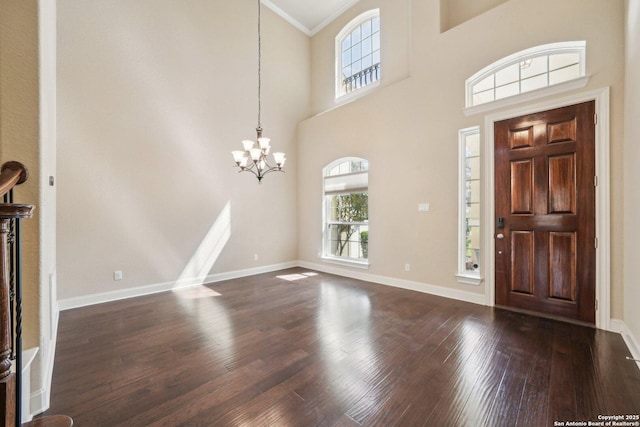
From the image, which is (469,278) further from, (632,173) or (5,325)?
(5,325)

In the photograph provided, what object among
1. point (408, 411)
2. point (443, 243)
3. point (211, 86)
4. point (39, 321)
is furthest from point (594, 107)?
point (211, 86)

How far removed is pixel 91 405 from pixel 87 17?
4924mm

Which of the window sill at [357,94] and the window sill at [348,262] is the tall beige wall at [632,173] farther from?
the window sill at [357,94]

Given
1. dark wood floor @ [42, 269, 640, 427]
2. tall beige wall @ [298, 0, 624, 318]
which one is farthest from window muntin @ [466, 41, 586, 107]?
dark wood floor @ [42, 269, 640, 427]

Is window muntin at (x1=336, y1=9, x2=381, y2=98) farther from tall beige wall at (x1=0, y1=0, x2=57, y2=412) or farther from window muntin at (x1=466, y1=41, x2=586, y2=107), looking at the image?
tall beige wall at (x1=0, y1=0, x2=57, y2=412)

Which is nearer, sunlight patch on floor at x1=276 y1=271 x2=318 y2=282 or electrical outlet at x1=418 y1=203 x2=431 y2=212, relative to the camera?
electrical outlet at x1=418 y1=203 x2=431 y2=212

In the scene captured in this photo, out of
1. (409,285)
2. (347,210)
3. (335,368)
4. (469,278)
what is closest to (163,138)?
(347,210)

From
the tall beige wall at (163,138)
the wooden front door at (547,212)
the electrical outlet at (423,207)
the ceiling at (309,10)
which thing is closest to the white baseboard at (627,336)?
the wooden front door at (547,212)

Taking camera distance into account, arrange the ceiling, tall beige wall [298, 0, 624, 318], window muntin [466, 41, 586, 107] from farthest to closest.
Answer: the ceiling, window muntin [466, 41, 586, 107], tall beige wall [298, 0, 624, 318]

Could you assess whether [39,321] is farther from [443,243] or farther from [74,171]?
[443,243]

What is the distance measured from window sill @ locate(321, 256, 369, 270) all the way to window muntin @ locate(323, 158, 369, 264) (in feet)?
0.17

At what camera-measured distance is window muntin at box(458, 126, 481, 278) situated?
3.82m

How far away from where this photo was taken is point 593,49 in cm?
288

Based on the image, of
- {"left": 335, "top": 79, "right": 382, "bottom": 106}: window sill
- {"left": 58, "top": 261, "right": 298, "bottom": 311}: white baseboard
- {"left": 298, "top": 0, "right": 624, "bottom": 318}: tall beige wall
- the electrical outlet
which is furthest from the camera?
{"left": 335, "top": 79, "right": 382, "bottom": 106}: window sill
